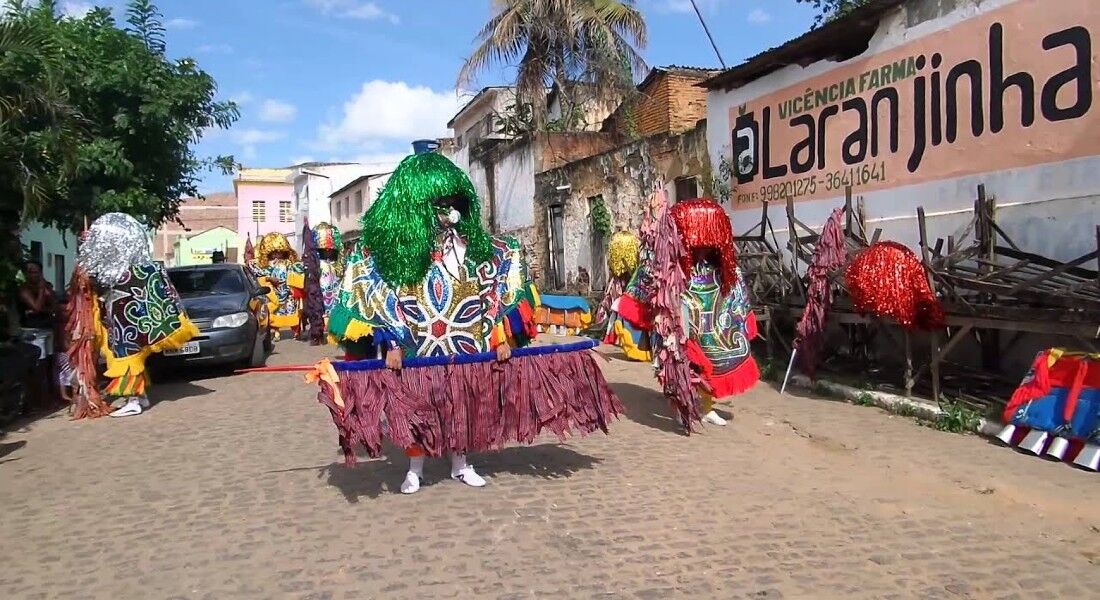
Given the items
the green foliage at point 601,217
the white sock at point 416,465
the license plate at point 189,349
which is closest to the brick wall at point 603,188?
the green foliage at point 601,217

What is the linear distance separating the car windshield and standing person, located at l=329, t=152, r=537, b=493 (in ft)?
25.0

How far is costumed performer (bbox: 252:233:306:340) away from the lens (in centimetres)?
1698

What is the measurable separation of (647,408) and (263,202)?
54226 mm

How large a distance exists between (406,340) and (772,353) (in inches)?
253

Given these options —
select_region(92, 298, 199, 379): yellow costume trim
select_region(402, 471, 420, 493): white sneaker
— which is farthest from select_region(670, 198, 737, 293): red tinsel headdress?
select_region(92, 298, 199, 379): yellow costume trim

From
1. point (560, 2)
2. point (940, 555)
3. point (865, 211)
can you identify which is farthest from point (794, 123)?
point (560, 2)

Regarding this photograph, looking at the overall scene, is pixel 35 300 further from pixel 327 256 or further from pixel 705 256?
pixel 705 256

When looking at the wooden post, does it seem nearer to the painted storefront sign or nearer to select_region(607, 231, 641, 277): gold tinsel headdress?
the painted storefront sign

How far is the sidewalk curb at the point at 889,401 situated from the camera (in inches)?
272

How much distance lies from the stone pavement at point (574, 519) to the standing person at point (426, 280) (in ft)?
2.49

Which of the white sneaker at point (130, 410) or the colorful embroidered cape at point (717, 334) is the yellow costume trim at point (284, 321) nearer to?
the white sneaker at point (130, 410)

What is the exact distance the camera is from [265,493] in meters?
5.65

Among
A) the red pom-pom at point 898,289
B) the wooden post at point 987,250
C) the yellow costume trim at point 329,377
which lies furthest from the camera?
the wooden post at point 987,250

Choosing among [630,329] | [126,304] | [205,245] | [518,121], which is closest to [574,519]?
[126,304]
